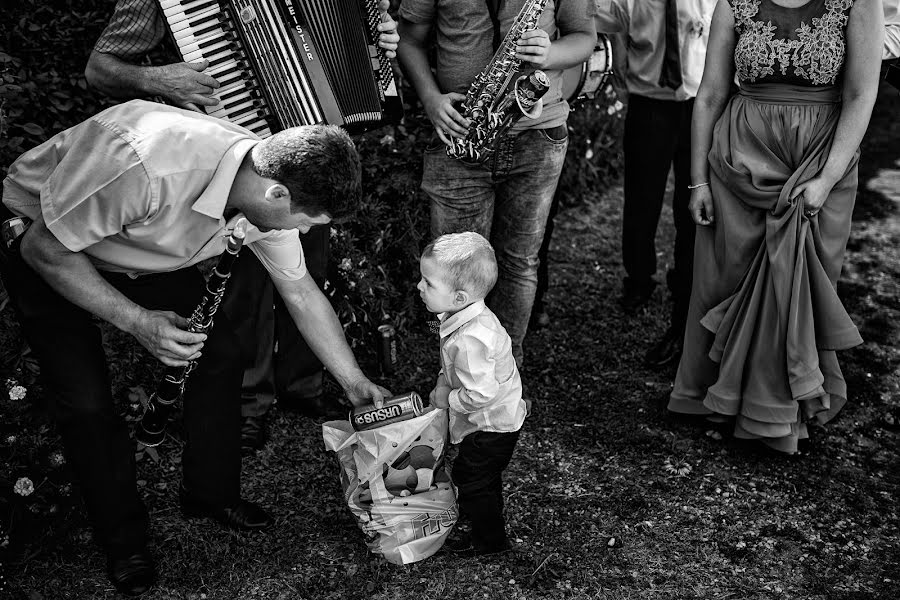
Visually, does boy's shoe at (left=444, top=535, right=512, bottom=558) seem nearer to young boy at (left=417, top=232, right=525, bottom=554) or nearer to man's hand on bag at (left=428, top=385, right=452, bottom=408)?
young boy at (left=417, top=232, right=525, bottom=554)

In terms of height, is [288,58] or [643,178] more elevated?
[288,58]

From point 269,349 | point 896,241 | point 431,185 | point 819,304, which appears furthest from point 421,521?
point 896,241

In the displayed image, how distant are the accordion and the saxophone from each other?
377 millimetres

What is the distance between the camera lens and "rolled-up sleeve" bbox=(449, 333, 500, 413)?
2686 mm

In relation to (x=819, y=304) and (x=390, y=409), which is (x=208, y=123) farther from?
(x=819, y=304)

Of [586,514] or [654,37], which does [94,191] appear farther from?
[654,37]

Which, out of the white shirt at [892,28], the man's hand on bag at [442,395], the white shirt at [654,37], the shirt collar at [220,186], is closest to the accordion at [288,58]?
the shirt collar at [220,186]

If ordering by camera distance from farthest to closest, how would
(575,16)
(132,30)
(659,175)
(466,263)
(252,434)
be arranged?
1. (659,175)
2. (252,434)
3. (575,16)
4. (132,30)
5. (466,263)

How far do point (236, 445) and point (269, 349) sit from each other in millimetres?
767

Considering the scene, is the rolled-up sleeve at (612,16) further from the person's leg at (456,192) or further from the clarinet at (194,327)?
the clarinet at (194,327)

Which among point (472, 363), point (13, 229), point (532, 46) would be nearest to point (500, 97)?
point (532, 46)

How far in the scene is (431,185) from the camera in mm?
3738

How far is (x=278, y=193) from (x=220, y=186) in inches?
7.6

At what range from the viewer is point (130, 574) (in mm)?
2877
